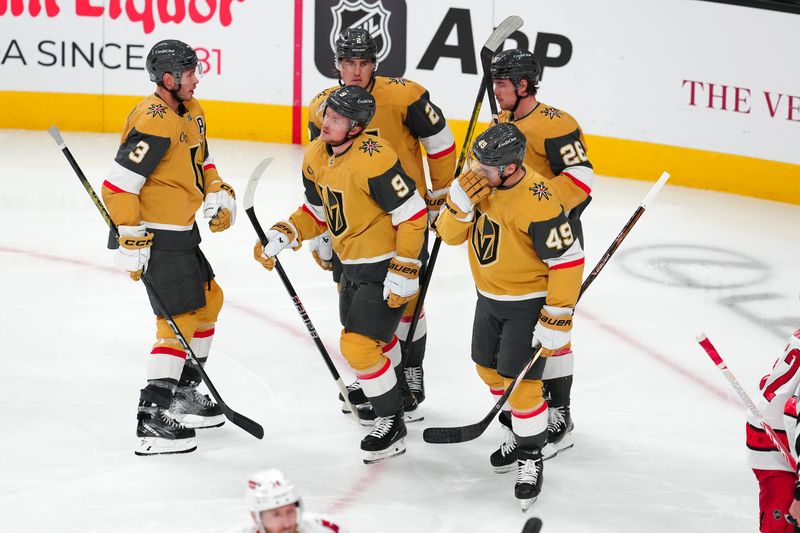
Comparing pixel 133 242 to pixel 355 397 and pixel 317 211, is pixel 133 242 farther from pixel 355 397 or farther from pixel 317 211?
pixel 355 397

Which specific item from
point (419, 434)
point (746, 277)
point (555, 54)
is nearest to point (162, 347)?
point (419, 434)

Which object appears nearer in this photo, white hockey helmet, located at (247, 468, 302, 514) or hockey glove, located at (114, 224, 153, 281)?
white hockey helmet, located at (247, 468, 302, 514)

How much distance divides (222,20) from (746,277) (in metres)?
3.77

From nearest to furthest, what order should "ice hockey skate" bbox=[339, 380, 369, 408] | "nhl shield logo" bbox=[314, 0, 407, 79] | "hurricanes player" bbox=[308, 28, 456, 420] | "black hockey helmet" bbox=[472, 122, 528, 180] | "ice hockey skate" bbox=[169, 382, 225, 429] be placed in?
"black hockey helmet" bbox=[472, 122, 528, 180], "hurricanes player" bbox=[308, 28, 456, 420], "ice hockey skate" bbox=[169, 382, 225, 429], "ice hockey skate" bbox=[339, 380, 369, 408], "nhl shield logo" bbox=[314, 0, 407, 79]

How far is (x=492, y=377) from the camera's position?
3756 millimetres

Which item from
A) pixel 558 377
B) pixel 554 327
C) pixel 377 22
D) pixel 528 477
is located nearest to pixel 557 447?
pixel 558 377

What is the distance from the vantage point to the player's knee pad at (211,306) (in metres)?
4.10

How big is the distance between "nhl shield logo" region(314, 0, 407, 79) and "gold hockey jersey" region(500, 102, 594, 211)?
3.69 m

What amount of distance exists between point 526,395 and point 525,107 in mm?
946

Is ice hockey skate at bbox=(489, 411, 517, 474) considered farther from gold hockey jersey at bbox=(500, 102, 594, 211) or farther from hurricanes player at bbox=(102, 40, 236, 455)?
hurricanes player at bbox=(102, 40, 236, 455)

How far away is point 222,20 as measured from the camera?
7711 mm

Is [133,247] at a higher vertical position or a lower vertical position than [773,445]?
higher

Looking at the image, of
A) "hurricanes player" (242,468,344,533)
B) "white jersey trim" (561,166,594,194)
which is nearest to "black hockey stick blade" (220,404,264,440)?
"white jersey trim" (561,166,594,194)

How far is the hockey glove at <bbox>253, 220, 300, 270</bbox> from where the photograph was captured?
3.91 meters
